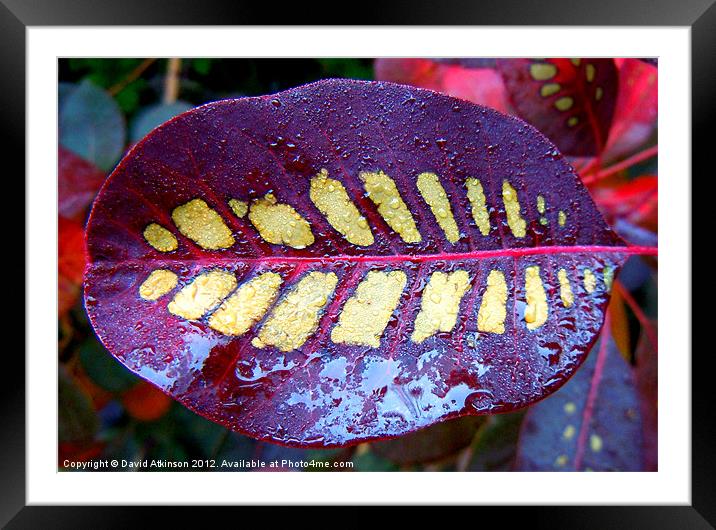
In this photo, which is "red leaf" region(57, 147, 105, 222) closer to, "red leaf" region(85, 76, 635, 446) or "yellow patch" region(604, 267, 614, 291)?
"red leaf" region(85, 76, 635, 446)

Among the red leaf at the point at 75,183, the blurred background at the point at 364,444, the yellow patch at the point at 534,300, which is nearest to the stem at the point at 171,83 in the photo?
the blurred background at the point at 364,444

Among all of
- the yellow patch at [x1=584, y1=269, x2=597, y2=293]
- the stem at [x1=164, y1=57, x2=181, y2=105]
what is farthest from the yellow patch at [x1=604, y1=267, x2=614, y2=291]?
the stem at [x1=164, y1=57, x2=181, y2=105]

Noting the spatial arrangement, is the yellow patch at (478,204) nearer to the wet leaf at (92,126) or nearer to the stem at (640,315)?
the stem at (640,315)

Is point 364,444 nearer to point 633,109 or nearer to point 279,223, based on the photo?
point 279,223

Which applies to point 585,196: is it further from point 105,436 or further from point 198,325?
point 105,436

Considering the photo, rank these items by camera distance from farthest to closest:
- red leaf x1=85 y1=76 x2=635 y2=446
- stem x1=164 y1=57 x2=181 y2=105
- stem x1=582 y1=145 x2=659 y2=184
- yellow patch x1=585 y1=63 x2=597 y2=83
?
1. stem x1=582 y1=145 x2=659 y2=184
2. stem x1=164 y1=57 x2=181 y2=105
3. yellow patch x1=585 y1=63 x2=597 y2=83
4. red leaf x1=85 y1=76 x2=635 y2=446
